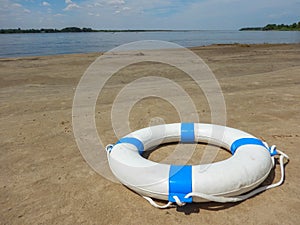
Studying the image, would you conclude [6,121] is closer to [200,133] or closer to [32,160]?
[32,160]

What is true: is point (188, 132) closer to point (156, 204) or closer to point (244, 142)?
point (244, 142)

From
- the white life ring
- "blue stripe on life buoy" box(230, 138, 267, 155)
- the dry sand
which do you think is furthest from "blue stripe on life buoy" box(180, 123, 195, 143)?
the white life ring

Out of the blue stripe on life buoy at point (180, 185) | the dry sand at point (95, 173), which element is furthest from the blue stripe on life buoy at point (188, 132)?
the blue stripe on life buoy at point (180, 185)

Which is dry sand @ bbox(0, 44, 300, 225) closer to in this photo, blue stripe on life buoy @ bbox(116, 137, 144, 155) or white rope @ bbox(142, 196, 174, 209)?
white rope @ bbox(142, 196, 174, 209)

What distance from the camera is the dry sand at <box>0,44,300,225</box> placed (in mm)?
1979

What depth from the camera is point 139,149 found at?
2.65m

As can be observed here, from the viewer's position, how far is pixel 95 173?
103 inches

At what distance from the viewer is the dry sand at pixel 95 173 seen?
1979 mm

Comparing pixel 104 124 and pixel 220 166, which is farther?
pixel 104 124

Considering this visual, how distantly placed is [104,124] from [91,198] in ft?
6.16

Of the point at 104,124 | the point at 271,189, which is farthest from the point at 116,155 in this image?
the point at 104,124

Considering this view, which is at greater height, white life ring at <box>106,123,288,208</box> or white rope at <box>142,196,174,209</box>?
white life ring at <box>106,123,288,208</box>

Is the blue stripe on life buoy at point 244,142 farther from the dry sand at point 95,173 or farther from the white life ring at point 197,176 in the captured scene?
the dry sand at point 95,173

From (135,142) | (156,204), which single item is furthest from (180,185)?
(135,142)
